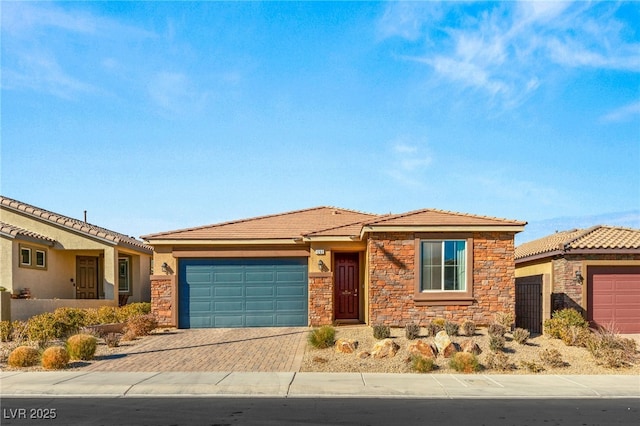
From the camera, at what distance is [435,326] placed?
16828 millimetres

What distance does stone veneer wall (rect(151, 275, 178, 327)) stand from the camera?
67.2 ft

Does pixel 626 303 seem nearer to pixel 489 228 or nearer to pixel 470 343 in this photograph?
pixel 489 228

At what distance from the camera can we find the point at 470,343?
48.8ft

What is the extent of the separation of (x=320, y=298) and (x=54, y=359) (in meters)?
9.33

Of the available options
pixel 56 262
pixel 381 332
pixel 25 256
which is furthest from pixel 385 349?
pixel 56 262

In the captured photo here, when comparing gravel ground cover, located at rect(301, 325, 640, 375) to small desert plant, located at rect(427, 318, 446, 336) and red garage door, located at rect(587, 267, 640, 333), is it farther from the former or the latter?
red garage door, located at rect(587, 267, 640, 333)

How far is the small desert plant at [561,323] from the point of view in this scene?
16.8 meters

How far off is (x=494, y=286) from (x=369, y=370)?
7005 mm

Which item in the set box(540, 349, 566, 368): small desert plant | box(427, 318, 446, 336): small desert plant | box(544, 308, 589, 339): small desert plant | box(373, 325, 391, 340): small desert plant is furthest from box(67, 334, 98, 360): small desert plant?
box(544, 308, 589, 339): small desert plant

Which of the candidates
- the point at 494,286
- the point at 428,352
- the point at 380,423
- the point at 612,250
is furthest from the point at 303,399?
the point at 612,250

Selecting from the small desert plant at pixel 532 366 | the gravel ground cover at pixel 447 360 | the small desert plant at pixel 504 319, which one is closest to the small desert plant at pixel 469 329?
the gravel ground cover at pixel 447 360

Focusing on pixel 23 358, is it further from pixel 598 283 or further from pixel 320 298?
pixel 598 283

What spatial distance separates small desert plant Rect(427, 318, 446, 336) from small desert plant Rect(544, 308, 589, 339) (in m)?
3.16

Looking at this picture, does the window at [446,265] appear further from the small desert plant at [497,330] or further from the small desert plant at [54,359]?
the small desert plant at [54,359]
